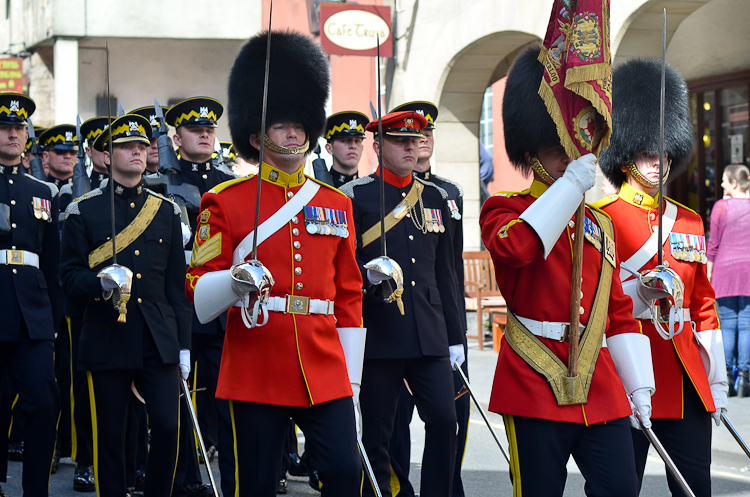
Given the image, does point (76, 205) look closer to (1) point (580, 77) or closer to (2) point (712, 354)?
(1) point (580, 77)

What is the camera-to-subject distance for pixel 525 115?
3891 mm

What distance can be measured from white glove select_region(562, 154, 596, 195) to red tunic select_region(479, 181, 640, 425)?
0.21 m

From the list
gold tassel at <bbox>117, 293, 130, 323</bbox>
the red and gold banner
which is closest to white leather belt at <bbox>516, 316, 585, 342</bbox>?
the red and gold banner

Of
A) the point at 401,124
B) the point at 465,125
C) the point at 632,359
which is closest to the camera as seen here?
the point at 632,359

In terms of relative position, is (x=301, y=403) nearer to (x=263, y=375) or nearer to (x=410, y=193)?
(x=263, y=375)

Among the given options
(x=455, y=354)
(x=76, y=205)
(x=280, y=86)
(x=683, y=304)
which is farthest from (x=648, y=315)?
(x=76, y=205)

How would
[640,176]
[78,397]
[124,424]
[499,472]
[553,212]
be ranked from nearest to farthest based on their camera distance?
[553,212], [640,176], [124,424], [78,397], [499,472]

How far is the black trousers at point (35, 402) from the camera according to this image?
17.0 ft

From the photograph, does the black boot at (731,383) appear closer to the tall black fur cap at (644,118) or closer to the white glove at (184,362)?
the tall black fur cap at (644,118)

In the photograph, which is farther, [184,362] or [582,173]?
[184,362]

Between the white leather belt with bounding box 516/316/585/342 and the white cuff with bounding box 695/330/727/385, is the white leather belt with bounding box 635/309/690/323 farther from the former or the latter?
the white leather belt with bounding box 516/316/585/342

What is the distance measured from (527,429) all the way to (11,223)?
336 centimetres

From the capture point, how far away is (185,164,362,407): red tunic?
12.5 ft

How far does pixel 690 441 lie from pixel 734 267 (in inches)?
207
